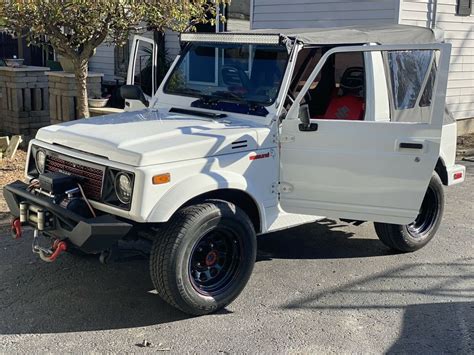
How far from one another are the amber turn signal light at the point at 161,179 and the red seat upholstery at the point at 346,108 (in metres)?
1.84

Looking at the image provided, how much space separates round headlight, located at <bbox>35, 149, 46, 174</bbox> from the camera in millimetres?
4583

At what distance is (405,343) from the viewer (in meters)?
3.93

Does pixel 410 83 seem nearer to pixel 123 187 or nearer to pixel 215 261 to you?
pixel 215 261

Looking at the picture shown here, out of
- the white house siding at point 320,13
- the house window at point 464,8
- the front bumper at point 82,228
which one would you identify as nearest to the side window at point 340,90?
the front bumper at point 82,228

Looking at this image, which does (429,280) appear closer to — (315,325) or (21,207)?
(315,325)

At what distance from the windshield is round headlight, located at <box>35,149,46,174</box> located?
131 centimetres

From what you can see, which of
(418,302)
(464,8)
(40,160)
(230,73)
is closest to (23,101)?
(40,160)

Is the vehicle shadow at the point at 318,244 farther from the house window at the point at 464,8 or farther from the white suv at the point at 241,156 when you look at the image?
the house window at the point at 464,8

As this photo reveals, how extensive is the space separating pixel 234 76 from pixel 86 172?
5.02 feet

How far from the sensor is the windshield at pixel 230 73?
15.8 feet

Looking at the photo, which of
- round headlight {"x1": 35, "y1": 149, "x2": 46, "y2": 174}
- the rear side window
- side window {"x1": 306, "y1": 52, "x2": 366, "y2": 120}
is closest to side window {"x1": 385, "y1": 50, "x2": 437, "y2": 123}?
the rear side window

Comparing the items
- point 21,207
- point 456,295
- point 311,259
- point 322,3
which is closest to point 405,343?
point 456,295

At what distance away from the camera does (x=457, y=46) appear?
11.1m

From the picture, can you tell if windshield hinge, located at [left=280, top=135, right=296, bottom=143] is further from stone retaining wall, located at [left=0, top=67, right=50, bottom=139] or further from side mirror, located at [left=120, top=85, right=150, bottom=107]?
stone retaining wall, located at [left=0, top=67, right=50, bottom=139]
